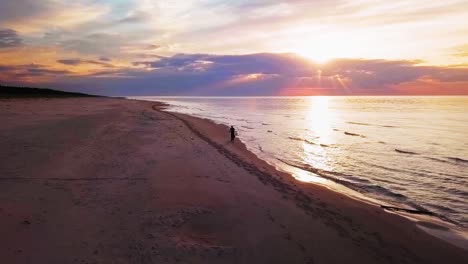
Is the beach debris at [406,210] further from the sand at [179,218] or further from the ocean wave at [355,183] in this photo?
the ocean wave at [355,183]

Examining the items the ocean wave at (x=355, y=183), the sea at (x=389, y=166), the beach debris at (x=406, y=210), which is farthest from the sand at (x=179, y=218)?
the sea at (x=389, y=166)

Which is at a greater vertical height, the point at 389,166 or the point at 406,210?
the point at 406,210

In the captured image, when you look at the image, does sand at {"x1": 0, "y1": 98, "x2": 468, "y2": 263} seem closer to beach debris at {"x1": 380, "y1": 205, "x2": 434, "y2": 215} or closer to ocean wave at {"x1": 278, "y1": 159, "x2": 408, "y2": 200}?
beach debris at {"x1": 380, "y1": 205, "x2": 434, "y2": 215}

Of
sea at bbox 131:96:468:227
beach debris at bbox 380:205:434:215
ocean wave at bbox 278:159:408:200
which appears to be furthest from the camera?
ocean wave at bbox 278:159:408:200

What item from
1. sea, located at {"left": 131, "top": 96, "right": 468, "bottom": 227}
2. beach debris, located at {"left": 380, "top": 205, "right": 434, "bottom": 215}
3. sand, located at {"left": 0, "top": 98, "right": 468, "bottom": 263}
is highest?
sand, located at {"left": 0, "top": 98, "right": 468, "bottom": 263}

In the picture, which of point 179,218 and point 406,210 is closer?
point 179,218

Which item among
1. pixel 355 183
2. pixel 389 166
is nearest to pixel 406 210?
pixel 355 183

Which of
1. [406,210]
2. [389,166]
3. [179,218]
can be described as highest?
[179,218]

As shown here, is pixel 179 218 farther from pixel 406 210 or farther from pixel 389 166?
pixel 389 166

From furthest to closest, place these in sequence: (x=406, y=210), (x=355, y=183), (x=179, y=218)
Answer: (x=355, y=183), (x=406, y=210), (x=179, y=218)

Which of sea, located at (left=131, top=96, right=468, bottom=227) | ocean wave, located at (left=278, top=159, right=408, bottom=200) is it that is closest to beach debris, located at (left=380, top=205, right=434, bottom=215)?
sea, located at (left=131, top=96, right=468, bottom=227)
